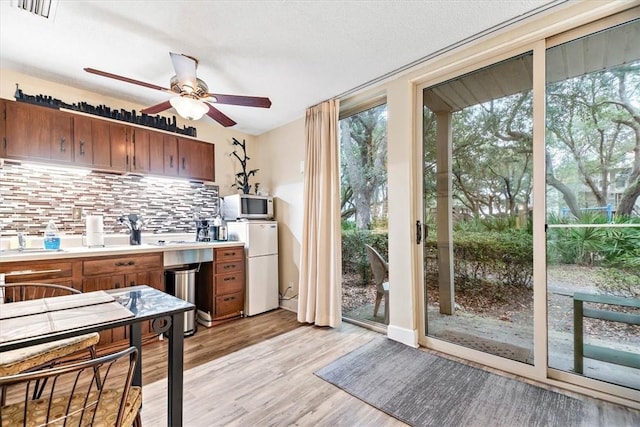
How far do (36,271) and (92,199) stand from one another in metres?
1.04

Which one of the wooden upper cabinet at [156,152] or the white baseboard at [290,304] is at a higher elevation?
the wooden upper cabinet at [156,152]

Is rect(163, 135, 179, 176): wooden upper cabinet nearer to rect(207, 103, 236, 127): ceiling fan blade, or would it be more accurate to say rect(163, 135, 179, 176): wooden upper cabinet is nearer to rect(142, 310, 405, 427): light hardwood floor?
rect(207, 103, 236, 127): ceiling fan blade

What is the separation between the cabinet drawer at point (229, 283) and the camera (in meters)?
3.24

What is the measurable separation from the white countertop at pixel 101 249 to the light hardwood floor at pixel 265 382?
0.92 m

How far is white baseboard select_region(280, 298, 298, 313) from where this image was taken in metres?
3.66

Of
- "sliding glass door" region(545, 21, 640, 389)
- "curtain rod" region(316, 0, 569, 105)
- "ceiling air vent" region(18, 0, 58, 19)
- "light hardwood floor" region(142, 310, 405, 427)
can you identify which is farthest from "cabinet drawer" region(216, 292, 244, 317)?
"sliding glass door" region(545, 21, 640, 389)

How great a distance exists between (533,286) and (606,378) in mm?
661

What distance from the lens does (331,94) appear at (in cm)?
308

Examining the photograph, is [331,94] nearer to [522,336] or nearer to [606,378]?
[522,336]

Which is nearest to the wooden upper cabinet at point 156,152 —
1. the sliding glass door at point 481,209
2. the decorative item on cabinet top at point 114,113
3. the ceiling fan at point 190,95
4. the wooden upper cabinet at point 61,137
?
the decorative item on cabinet top at point 114,113

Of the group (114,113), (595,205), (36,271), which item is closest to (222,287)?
(36,271)

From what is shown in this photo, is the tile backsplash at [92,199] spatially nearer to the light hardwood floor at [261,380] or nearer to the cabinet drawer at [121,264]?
the cabinet drawer at [121,264]

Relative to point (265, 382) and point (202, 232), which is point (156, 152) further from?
point (265, 382)

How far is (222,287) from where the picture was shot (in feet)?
10.7
